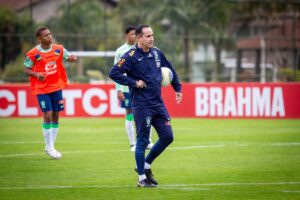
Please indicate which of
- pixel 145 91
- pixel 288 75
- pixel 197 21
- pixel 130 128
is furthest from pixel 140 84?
pixel 197 21

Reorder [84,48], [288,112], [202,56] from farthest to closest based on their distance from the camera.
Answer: [202,56], [84,48], [288,112]

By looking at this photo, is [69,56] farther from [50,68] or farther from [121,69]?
[121,69]

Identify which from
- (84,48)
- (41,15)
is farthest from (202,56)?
(41,15)

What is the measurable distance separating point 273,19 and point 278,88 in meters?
12.2

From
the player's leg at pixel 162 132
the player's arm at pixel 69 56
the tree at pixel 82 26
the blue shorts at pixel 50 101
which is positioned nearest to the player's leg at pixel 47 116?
the blue shorts at pixel 50 101

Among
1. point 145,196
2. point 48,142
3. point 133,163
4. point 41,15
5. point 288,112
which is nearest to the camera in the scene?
point 145,196

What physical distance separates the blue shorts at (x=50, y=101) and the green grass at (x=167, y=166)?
1.01 metres

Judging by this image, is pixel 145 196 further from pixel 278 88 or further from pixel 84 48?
pixel 84 48

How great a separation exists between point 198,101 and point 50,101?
40.2ft

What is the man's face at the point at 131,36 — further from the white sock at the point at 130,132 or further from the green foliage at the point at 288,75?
the green foliage at the point at 288,75

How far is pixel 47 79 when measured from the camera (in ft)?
47.8

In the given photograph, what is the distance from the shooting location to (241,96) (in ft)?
84.8

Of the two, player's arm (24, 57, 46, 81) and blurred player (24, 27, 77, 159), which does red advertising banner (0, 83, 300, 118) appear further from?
player's arm (24, 57, 46, 81)

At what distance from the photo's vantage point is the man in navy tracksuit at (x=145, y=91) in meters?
10.8
